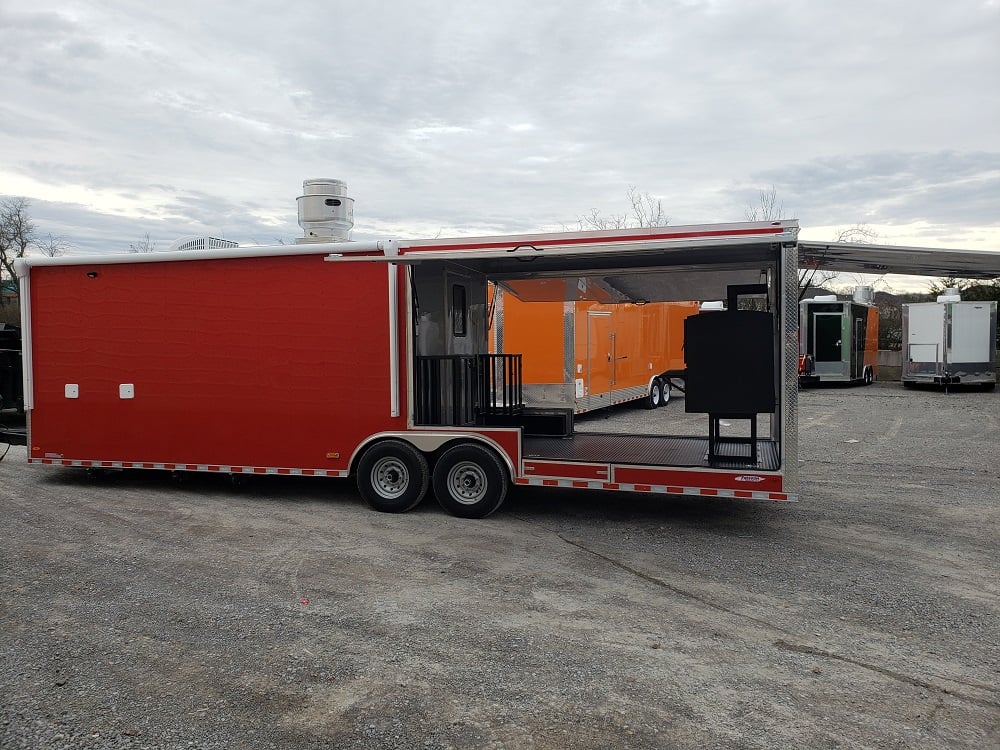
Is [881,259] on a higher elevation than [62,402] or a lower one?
higher

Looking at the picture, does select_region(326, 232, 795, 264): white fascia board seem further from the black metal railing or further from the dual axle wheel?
the dual axle wheel

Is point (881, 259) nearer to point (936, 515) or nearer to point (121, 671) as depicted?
point (936, 515)

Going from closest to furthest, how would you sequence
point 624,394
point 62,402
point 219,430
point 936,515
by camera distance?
1. point 936,515
2. point 219,430
3. point 62,402
4. point 624,394

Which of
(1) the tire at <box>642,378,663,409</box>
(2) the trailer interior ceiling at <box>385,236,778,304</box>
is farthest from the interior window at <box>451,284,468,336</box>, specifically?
(1) the tire at <box>642,378,663,409</box>

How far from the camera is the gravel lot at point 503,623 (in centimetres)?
378

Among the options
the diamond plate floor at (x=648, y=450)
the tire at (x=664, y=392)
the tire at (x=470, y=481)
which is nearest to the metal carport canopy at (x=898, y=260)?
the diamond plate floor at (x=648, y=450)

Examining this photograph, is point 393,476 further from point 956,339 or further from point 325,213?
point 956,339

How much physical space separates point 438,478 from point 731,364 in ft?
9.54

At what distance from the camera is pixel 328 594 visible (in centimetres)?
552

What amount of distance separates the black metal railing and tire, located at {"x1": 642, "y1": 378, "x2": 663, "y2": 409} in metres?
9.84

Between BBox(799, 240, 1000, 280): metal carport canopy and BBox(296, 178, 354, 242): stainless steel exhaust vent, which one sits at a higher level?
BBox(296, 178, 354, 242): stainless steel exhaust vent

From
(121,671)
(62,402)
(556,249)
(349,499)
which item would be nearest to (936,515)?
(556,249)

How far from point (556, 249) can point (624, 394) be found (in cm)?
1005

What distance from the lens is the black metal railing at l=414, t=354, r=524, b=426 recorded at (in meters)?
8.16
